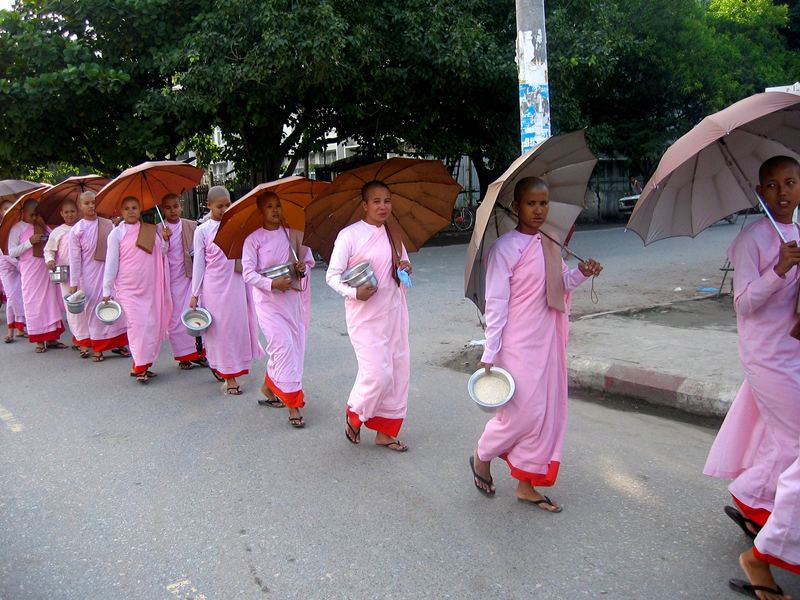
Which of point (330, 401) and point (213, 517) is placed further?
point (330, 401)

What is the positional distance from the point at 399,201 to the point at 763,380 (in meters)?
2.71

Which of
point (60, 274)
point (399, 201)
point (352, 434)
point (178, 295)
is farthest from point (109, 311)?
point (399, 201)

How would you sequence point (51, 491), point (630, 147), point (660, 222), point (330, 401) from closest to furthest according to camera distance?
point (660, 222) → point (51, 491) → point (330, 401) → point (630, 147)

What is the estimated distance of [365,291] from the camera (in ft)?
15.5

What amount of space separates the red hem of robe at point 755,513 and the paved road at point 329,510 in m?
0.22

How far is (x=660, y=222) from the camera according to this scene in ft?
12.7

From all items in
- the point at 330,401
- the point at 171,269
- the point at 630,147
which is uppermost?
the point at 630,147

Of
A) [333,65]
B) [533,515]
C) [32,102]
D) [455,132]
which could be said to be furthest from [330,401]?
[455,132]

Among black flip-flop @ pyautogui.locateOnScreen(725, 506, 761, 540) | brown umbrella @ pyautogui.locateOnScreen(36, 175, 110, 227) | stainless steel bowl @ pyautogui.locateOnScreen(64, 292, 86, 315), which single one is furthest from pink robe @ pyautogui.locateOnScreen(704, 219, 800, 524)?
brown umbrella @ pyautogui.locateOnScreen(36, 175, 110, 227)

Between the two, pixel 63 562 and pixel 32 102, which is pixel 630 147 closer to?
pixel 32 102

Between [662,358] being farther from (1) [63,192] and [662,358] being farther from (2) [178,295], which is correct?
(1) [63,192]

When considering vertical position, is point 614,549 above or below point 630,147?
below

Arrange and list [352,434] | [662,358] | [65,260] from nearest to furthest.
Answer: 1. [352,434]
2. [662,358]
3. [65,260]

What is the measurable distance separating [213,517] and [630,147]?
2412cm
